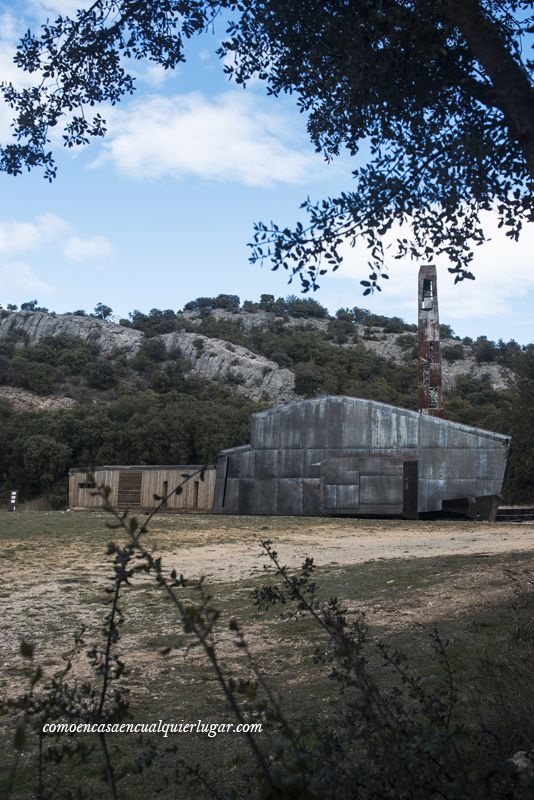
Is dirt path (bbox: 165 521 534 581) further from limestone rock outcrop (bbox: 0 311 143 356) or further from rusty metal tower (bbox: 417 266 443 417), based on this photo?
limestone rock outcrop (bbox: 0 311 143 356)

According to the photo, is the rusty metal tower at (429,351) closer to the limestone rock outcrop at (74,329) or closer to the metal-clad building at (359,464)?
the metal-clad building at (359,464)

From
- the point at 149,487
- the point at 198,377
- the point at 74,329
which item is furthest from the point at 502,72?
the point at 74,329

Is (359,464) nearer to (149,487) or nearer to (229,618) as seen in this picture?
(149,487)

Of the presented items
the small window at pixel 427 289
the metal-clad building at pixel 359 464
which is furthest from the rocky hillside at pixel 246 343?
the metal-clad building at pixel 359 464

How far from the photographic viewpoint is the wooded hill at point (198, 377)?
4803 centimetres

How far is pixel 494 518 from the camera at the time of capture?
31.4 meters

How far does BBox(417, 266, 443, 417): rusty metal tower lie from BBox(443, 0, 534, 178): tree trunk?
3018 centimetres

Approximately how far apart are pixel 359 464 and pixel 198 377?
1696 inches

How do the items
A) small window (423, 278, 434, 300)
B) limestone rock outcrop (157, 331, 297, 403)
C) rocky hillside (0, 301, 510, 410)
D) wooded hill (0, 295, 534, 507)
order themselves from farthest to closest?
rocky hillside (0, 301, 510, 410) → limestone rock outcrop (157, 331, 297, 403) → wooded hill (0, 295, 534, 507) → small window (423, 278, 434, 300)

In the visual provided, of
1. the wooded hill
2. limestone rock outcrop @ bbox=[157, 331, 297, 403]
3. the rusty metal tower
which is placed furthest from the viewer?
limestone rock outcrop @ bbox=[157, 331, 297, 403]

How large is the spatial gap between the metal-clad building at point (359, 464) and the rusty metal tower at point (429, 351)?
11.4ft

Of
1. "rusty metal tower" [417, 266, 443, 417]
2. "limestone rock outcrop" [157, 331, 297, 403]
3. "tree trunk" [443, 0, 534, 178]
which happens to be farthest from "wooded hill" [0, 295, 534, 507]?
"tree trunk" [443, 0, 534, 178]

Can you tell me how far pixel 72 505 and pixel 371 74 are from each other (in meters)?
34.9

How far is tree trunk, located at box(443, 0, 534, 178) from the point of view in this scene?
459 centimetres
